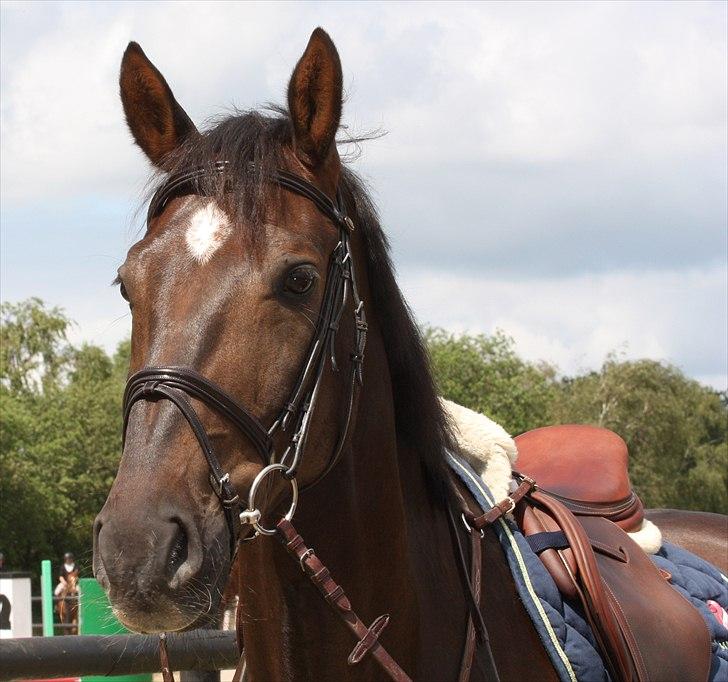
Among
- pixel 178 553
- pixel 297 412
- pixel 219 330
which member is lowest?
pixel 178 553

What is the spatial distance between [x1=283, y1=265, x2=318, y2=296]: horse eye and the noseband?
0.09 meters

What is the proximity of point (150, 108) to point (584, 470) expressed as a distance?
221 cm

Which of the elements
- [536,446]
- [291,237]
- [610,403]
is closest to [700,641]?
[536,446]

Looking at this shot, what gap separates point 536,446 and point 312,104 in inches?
84.6

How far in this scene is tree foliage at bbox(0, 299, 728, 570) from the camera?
37.8 metres

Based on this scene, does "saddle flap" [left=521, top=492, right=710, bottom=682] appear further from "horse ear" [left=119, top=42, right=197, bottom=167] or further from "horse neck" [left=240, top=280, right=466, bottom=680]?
"horse ear" [left=119, top=42, right=197, bottom=167]

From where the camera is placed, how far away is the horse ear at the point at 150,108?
3.06m

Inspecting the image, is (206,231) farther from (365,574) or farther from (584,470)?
(584,470)

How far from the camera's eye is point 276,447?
8.64 ft

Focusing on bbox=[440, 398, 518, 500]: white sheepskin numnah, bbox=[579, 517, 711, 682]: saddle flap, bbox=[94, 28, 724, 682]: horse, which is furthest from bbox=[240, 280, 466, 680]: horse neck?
bbox=[579, 517, 711, 682]: saddle flap

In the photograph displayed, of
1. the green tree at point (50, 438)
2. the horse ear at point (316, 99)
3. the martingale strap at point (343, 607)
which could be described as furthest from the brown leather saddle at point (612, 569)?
the green tree at point (50, 438)

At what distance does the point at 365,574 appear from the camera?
9.93 feet

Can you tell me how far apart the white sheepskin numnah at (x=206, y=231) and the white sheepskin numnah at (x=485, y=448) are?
3.57 feet

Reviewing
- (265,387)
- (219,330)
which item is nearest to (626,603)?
(265,387)
